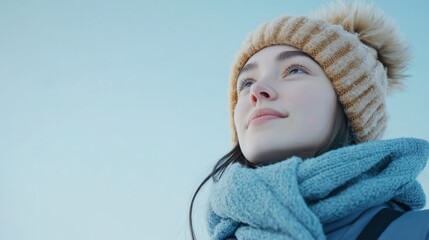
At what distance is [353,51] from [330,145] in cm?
55

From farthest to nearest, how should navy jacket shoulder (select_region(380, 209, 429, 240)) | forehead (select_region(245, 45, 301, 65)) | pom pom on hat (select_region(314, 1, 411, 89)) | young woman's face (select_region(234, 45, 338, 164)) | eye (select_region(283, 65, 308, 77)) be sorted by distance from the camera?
pom pom on hat (select_region(314, 1, 411, 89)) → forehead (select_region(245, 45, 301, 65)) → eye (select_region(283, 65, 308, 77)) → young woman's face (select_region(234, 45, 338, 164)) → navy jacket shoulder (select_region(380, 209, 429, 240))

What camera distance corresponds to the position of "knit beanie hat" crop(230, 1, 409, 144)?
1.62m

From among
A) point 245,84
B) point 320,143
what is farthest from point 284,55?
point 320,143

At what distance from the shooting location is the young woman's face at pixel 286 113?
1.35m

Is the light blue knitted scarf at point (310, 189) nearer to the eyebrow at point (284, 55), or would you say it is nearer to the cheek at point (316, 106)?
the cheek at point (316, 106)

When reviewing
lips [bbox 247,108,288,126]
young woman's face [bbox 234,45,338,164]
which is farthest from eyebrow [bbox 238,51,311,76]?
lips [bbox 247,108,288,126]

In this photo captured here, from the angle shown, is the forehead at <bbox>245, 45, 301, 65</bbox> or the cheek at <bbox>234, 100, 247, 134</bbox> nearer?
the cheek at <bbox>234, 100, 247, 134</bbox>

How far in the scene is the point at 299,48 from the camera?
169 centimetres

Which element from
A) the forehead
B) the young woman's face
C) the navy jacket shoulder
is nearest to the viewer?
the navy jacket shoulder

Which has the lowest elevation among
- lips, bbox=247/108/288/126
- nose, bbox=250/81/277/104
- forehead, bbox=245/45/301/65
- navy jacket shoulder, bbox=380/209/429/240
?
navy jacket shoulder, bbox=380/209/429/240

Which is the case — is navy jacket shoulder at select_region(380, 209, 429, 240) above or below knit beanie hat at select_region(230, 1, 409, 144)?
below

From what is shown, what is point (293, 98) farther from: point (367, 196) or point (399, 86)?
point (399, 86)

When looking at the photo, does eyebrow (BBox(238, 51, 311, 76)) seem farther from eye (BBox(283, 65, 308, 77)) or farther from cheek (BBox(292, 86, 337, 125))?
cheek (BBox(292, 86, 337, 125))

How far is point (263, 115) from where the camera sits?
55.4 inches
